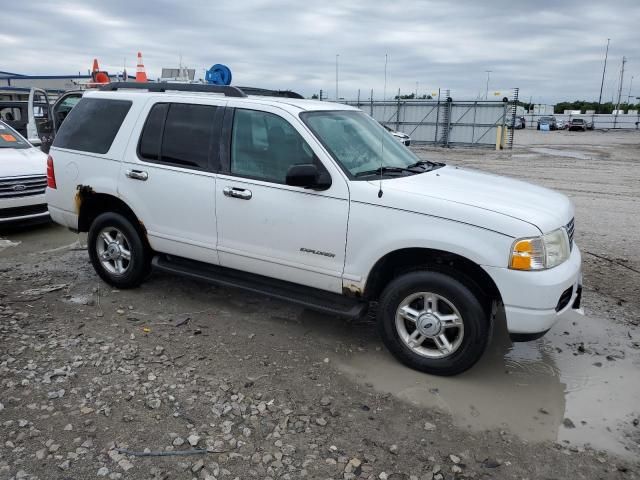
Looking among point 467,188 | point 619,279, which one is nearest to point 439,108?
point 619,279

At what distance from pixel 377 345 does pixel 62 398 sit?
2378 mm

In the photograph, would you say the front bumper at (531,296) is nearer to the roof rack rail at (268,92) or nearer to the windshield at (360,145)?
the windshield at (360,145)

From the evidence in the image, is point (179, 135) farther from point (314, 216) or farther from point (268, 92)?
point (314, 216)

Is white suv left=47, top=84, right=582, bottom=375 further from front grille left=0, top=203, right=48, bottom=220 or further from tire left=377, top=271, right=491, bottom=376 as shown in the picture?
front grille left=0, top=203, right=48, bottom=220

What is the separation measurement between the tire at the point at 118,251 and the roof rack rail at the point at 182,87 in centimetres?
129

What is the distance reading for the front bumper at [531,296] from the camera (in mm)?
3549

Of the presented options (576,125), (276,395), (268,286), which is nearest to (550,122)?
(576,125)

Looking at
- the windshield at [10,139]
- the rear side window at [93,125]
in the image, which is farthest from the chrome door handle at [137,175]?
the windshield at [10,139]

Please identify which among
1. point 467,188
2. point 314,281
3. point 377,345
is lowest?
point 377,345

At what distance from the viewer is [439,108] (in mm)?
31328

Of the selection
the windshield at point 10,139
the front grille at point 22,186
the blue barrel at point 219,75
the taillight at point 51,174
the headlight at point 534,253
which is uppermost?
the blue barrel at point 219,75

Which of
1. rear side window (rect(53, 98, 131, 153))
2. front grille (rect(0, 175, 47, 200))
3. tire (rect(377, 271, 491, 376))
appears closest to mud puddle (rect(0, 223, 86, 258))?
front grille (rect(0, 175, 47, 200))

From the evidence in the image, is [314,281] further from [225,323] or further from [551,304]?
[551,304]

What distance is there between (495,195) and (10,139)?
794cm
